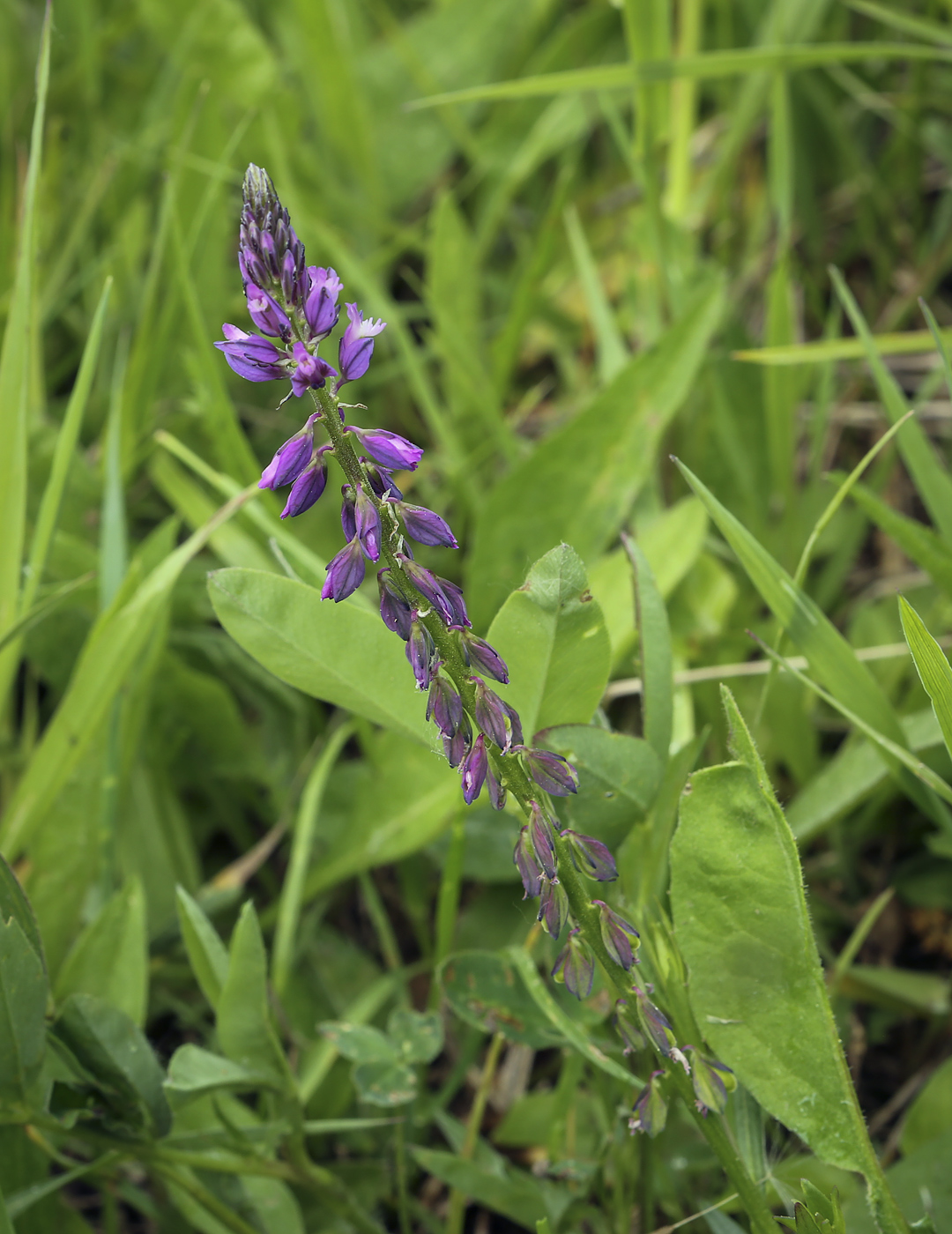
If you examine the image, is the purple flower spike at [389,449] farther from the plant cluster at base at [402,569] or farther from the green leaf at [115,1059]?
the green leaf at [115,1059]

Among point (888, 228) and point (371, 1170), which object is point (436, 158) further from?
point (371, 1170)

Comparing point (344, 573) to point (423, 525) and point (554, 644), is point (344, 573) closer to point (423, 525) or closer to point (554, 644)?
point (423, 525)

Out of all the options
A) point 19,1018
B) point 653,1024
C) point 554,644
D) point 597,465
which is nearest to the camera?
point 653,1024

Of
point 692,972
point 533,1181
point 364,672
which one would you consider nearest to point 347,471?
point 364,672

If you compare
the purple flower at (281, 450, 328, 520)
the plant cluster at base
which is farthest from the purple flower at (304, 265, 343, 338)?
the purple flower at (281, 450, 328, 520)

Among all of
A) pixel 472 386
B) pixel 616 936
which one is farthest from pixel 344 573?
pixel 472 386

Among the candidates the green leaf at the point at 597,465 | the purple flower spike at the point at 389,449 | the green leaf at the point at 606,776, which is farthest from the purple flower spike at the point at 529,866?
the green leaf at the point at 597,465
